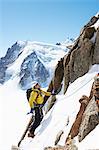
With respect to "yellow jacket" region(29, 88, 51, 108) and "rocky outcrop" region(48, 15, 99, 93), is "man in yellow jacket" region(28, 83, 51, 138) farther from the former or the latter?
"rocky outcrop" region(48, 15, 99, 93)

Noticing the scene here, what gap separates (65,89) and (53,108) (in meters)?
2.90

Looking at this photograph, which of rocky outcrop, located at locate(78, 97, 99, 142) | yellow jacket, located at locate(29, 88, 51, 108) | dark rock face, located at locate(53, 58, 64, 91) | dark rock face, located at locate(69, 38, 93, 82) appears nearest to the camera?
rocky outcrop, located at locate(78, 97, 99, 142)

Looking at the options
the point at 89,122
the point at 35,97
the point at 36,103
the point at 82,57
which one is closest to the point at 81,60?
the point at 82,57

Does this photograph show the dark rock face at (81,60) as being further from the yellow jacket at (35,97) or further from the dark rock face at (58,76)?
the yellow jacket at (35,97)

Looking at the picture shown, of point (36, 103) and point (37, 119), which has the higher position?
point (36, 103)

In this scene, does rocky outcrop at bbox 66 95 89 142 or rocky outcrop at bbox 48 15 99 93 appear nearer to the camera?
rocky outcrop at bbox 66 95 89 142

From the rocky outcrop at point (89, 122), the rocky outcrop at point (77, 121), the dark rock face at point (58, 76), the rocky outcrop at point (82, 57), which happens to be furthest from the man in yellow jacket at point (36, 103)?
the rocky outcrop at point (89, 122)

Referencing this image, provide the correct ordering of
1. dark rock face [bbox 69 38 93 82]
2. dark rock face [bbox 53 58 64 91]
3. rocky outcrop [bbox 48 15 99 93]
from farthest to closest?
dark rock face [bbox 53 58 64 91] < dark rock face [bbox 69 38 93 82] < rocky outcrop [bbox 48 15 99 93]

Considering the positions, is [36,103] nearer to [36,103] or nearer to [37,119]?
[36,103]

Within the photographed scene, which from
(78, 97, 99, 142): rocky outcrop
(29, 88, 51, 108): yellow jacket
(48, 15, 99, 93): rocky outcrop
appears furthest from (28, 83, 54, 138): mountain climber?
(78, 97, 99, 142): rocky outcrop

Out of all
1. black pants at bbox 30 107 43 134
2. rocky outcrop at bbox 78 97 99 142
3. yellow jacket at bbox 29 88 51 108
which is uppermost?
yellow jacket at bbox 29 88 51 108

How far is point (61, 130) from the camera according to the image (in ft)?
70.7

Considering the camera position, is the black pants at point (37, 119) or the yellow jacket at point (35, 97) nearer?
the yellow jacket at point (35, 97)

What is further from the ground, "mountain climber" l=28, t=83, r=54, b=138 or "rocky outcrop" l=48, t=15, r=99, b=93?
"rocky outcrop" l=48, t=15, r=99, b=93
